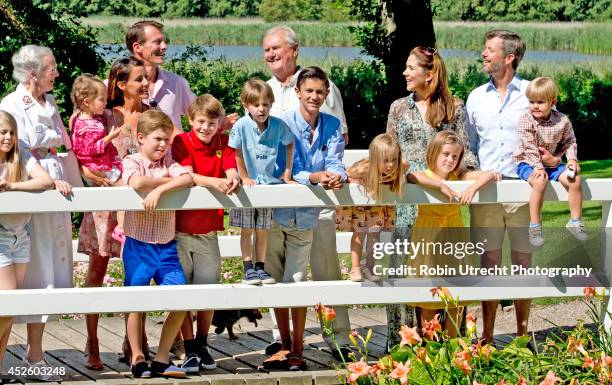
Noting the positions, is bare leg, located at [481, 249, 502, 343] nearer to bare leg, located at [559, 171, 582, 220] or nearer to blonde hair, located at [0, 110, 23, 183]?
bare leg, located at [559, 171, 582, 220]

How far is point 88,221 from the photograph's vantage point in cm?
739

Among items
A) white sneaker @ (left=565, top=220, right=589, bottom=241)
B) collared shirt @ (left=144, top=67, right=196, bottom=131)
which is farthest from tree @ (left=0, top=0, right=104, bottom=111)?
white sneaker @ (left=565, top=220, right=589, bottom=241)

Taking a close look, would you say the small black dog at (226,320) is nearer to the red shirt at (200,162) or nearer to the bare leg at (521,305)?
the red shirt at (200,162)

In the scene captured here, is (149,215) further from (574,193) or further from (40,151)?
(574,193)

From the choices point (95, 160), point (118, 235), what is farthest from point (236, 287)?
point (95, 160)

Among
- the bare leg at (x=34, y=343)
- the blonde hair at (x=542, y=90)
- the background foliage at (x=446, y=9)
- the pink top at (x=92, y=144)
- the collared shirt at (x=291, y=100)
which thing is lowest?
the background foliage at (x=446, y=9)

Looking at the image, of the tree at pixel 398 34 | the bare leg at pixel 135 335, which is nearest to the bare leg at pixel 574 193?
the bare leg at pixel 135 335

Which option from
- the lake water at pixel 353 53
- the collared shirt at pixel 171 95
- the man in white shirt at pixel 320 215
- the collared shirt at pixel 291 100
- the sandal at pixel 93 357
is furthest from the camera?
the lake water at pixel 353 53

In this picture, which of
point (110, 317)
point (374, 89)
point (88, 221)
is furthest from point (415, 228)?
point (374, 89)

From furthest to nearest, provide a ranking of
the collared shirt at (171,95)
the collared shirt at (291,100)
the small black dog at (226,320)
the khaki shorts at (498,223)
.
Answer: the small black dog at (226,320), the collared shirt at (171,95), the collared shirt at (291,100), the khaki shorts at (498,223)

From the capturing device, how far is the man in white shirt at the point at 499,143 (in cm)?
742

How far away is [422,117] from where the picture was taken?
289 inches

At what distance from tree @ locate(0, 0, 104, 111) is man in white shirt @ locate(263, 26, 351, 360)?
6.80 m

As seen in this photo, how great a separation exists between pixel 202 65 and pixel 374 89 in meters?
2.97
